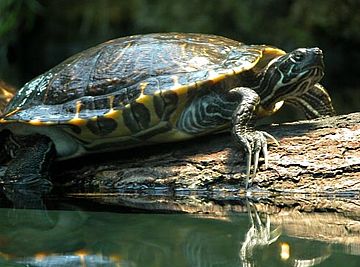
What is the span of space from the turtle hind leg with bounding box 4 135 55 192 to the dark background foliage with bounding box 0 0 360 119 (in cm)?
679

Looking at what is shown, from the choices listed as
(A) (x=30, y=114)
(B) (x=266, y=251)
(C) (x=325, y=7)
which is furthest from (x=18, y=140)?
(C) (x=325, y=7)

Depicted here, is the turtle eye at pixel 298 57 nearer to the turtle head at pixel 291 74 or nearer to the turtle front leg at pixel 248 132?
the turtle head at pixel 291 74

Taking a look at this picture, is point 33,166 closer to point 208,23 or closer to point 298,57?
point 298,57

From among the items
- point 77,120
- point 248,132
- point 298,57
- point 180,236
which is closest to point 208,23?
point 298,57

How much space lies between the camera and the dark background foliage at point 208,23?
11242 millimetres

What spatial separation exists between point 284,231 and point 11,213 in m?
1.14

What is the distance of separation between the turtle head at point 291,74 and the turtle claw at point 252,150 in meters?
0.37

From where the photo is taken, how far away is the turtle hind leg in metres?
3.37

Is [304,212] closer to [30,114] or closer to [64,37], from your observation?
[30,114]

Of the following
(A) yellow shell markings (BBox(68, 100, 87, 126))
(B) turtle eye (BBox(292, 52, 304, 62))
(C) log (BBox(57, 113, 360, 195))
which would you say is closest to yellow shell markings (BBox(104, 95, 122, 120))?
(A) yellow shell markings (BBox(68, 100, 87, 126))

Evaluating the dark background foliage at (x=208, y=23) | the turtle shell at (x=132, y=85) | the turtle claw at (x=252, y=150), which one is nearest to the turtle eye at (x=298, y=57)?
the turtle shell at (x=132, y=85)

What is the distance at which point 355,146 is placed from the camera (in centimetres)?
297

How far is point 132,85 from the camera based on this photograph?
318cm

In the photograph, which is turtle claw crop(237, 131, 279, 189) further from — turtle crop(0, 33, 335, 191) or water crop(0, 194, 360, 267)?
water crop(0, 194, 360, 267)
